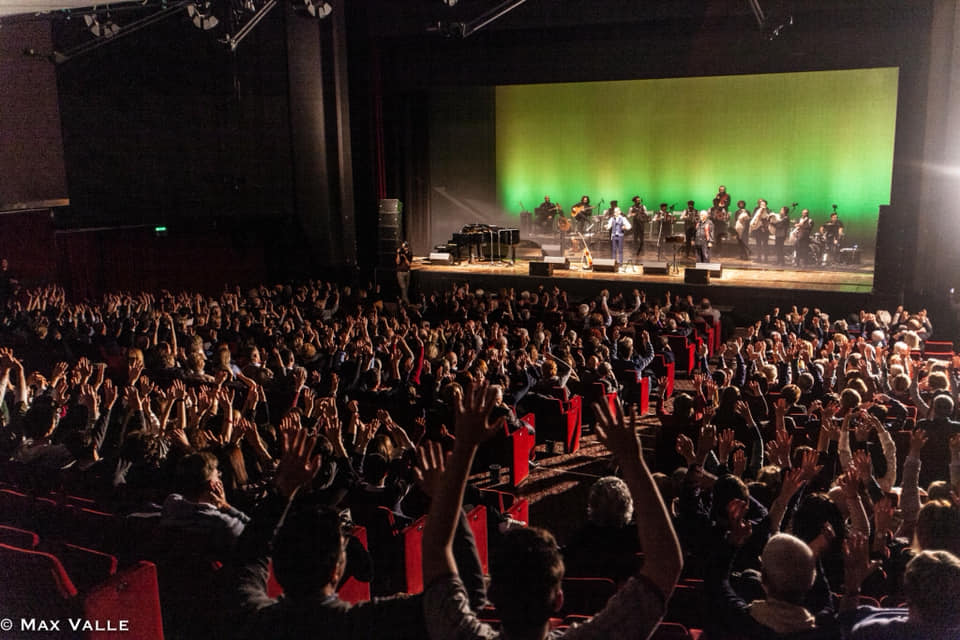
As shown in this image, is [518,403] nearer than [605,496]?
No

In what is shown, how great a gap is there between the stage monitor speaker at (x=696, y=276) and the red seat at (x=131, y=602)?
12.0m

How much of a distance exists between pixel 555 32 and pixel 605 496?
1284 centimetres

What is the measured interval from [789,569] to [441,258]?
591 inches

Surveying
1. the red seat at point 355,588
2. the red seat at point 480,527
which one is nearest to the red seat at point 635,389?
the red seat at point 480,527

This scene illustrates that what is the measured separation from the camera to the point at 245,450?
464cm

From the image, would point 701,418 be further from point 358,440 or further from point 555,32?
point 555,32

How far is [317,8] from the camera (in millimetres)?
12188

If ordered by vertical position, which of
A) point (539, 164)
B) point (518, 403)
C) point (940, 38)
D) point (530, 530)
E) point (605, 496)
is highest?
point (940, 38)

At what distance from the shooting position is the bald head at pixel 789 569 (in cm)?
227

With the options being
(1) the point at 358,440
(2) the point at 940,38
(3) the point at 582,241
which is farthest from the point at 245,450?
(3) the point at 582,241

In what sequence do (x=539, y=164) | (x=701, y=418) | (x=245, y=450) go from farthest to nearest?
1. (x=539, y=164)
2. (x=701, y=418)
3. (x=245, y=450)

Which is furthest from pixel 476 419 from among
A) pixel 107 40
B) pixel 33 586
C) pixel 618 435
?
pixel 107 40

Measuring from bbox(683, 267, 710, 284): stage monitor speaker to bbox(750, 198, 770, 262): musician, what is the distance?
3.59 metres

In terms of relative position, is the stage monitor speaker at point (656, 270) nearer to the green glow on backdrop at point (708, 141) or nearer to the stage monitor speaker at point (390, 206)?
the stage monitor speaker at point (390, 206)
